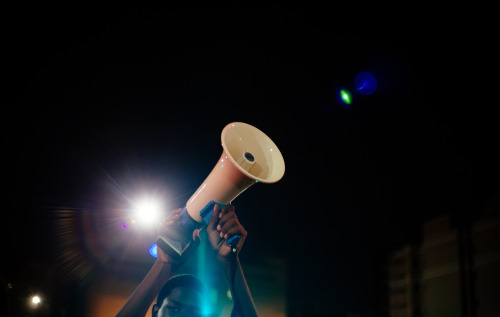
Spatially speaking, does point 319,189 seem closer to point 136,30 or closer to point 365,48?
point 365,48

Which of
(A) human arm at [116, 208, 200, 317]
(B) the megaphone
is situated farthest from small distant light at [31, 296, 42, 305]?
(B) the megaphone

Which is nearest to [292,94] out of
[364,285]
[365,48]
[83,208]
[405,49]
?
[365,48]

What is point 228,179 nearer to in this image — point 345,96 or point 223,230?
point 223,230

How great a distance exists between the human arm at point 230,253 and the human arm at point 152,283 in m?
0.16

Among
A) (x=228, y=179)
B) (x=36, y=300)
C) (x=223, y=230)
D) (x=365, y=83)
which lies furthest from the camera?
(x=36, y=300)

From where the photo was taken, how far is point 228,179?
1.80 meters

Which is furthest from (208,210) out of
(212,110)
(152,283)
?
(212,110)

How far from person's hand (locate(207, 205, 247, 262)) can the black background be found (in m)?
2.46

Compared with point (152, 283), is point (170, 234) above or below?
above

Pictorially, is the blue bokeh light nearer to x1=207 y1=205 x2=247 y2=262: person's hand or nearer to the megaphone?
the megaphone

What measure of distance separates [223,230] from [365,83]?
2.96 metres

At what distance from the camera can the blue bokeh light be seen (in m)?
3.92

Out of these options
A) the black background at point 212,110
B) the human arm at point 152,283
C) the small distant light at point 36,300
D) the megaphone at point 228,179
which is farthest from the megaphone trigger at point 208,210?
the small distant light at point 36,300

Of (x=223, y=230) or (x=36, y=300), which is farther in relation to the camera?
(x=36, y=300)
